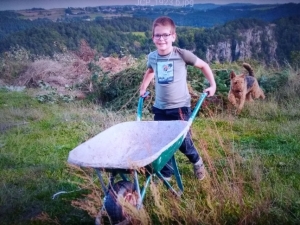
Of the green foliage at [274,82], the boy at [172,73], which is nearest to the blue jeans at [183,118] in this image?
the boy at [172,73]

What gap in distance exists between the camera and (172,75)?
3389 mm

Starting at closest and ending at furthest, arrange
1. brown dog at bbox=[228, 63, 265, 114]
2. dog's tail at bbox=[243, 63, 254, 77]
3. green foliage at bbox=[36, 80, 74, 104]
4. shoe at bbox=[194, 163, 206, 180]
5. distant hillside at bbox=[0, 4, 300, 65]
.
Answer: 1. shoe at bbox=[194, 163, 206, 180]
2. brown dog at bbox=[228, 63, 265, 114]
3. dog's tail at bbox=[243, 63, 254, 77]
4. green foliage at bbox=[36, 80, 74, 104]
5. distant hillside at bbox=[0, 4, 300, 65]

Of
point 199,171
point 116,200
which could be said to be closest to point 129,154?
point 116,200

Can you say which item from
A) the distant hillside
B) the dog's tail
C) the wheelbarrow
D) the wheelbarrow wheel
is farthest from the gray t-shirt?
the distant hillside

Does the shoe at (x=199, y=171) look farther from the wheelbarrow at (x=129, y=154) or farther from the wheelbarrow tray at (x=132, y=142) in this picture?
the wheelbarrow tray at (x=132, y=142)

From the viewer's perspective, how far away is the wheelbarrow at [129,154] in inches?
99.3

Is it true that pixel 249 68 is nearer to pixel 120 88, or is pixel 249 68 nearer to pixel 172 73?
pixel 120 88

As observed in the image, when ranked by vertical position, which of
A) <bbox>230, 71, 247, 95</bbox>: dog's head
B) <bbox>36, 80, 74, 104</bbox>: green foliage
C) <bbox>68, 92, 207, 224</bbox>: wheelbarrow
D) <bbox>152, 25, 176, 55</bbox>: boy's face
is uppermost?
<bbox>152, 25, 176, 55</bbox>: boy's face

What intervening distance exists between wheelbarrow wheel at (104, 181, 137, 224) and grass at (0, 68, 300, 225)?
0.09m

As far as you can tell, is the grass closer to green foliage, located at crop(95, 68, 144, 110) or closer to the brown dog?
the brown dog

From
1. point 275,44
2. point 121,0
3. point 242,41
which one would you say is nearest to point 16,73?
point 121,0

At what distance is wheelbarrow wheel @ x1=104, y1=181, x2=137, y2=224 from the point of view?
2.57m

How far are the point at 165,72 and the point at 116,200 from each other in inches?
51.8

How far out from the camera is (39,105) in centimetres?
818
